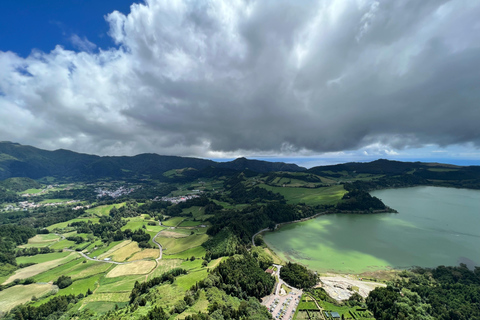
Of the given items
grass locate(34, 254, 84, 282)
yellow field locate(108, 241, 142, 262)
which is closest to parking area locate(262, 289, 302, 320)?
yellow field locate(108, 241, 142, 262)

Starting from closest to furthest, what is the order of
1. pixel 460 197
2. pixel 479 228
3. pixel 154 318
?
1. pixel 154 318
2. pixel 479 228
3. pixel 460 197

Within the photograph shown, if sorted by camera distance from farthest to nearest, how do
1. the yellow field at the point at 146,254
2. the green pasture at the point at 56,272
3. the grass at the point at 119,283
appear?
the yellow field at the point at 146,254
the green pasture at the point at 56,272
the grass at the point at 119,283

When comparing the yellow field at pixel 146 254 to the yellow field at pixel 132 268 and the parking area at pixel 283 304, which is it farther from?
the parking area at pixel 283 304

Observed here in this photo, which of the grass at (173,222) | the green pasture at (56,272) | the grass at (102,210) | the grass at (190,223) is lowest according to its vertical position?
the green pasture at (56,272)

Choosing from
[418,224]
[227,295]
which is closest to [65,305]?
[227,295]

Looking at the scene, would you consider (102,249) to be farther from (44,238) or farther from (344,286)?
(344,286)

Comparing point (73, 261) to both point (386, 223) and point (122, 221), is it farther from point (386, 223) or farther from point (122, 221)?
point (386, 223)

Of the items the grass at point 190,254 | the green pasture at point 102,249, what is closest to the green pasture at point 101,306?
the grass at point 190,254
